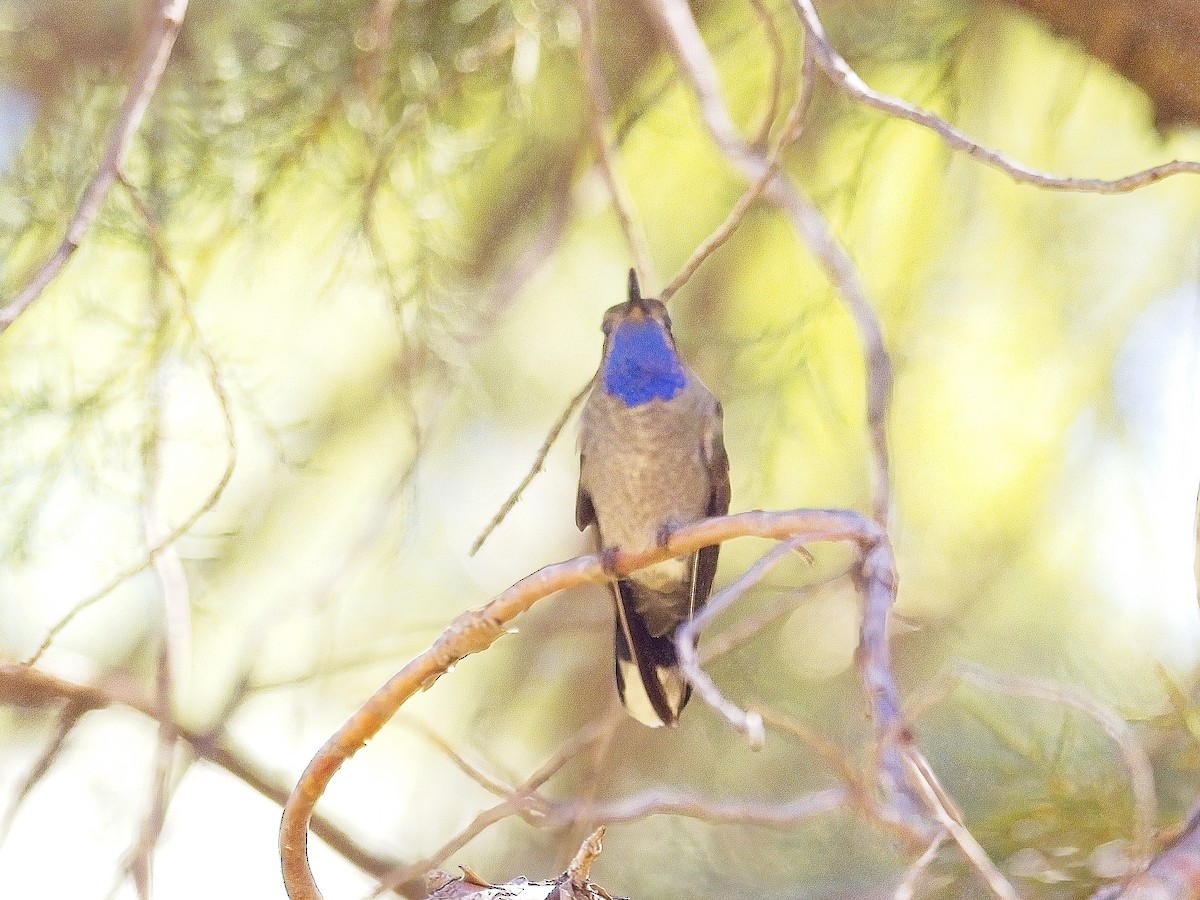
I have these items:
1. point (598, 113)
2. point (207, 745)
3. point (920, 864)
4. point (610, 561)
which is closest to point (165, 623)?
point (207, 745)

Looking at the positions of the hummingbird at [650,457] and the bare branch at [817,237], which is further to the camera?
the hummingbird at [650,457]

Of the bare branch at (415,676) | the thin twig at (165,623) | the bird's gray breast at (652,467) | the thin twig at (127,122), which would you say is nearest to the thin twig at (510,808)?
the bare branch at (415,676)

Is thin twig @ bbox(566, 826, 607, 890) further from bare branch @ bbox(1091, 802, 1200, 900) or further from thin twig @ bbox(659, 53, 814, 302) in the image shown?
thin twig @ bbox(659, 53, 814, 302)

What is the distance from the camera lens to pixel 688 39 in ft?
4.74

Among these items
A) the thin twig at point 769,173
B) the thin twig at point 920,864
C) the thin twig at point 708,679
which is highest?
the thin twig at point 769,173

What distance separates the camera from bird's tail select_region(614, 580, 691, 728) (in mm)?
1696

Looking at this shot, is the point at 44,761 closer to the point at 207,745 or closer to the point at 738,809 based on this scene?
the point at 207,745

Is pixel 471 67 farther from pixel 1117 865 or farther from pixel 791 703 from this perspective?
pixel 1117 865

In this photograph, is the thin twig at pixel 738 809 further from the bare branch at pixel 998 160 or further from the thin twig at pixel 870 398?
the bare branch at pixel 998 160

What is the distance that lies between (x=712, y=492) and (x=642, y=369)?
202 mm

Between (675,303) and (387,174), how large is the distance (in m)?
0.54

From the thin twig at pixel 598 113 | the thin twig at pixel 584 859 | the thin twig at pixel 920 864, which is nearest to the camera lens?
the thin twig at pixel 920 864

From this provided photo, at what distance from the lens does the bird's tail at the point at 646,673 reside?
170 centimetres

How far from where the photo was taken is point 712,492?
1.81 metres
